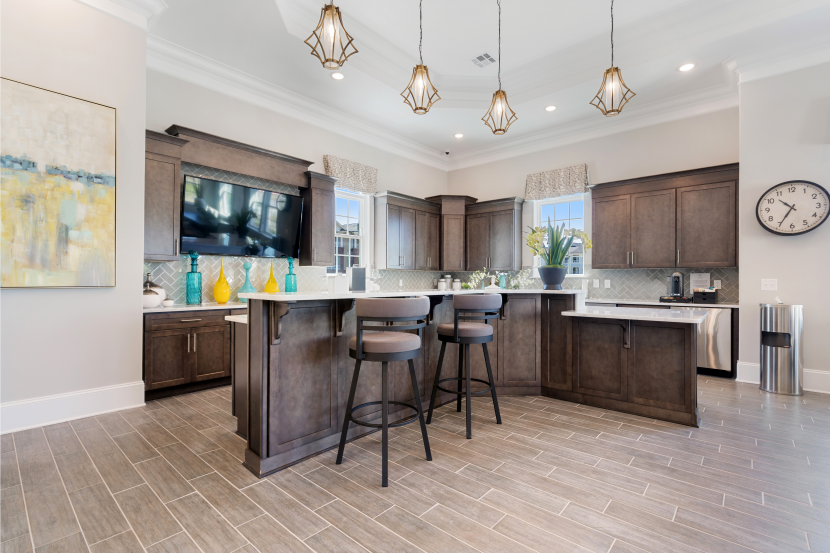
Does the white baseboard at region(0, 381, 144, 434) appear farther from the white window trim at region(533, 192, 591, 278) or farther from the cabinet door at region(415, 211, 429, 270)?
the white window trim at region(533, 192, 591, 278)

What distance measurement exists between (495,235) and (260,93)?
13.8ft

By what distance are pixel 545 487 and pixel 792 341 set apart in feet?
12.0

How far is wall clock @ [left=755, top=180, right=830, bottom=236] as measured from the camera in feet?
13.0

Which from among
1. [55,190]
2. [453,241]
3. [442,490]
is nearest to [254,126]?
[55,190]

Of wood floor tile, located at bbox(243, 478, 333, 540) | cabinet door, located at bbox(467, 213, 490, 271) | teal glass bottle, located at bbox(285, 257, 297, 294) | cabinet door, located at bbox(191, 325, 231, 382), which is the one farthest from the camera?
cabinet door, located at bbox(467, 213, 490, 271)

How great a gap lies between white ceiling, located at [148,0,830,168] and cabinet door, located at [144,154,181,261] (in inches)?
46.4

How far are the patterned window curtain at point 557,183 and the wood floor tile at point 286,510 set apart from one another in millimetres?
5702

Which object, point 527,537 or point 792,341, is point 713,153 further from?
point 527,537

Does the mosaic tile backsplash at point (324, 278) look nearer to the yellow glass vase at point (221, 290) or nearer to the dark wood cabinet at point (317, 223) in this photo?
the yellow glass vase at point (221, 290)

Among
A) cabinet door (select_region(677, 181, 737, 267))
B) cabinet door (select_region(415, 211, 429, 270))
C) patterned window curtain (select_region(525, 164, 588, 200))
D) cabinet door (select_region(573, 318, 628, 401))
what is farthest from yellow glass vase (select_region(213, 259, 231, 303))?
cabinet door (select_region(677, 181, 737, 267))

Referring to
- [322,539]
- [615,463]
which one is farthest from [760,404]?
[322,539]

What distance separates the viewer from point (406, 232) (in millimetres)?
6691

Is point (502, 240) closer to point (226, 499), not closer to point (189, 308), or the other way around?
point (189, 308)

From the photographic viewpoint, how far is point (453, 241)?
7234 mm
